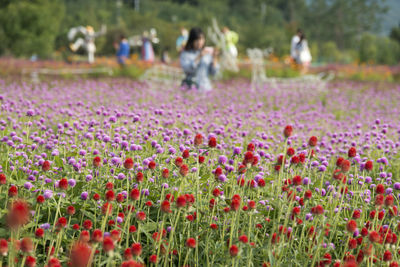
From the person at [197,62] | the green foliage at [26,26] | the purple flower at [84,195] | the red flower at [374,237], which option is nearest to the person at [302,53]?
the person at [197,62]

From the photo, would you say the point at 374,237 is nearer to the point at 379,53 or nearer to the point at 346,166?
the point at 346,166

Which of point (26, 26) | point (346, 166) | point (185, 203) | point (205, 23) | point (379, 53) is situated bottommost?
point (185, 203)

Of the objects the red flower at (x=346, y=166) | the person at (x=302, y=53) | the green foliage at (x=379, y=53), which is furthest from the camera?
the green foliage at (x=379, y=53)

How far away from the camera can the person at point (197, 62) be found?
9102 mm

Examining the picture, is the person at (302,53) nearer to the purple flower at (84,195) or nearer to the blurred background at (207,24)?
the blurred background at (207,24)

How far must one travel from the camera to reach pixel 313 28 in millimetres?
59906

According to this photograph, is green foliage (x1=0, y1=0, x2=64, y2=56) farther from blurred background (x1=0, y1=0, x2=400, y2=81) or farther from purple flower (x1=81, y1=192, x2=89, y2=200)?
purple flower (x1=81, y1=192, x2=89, y2=200)

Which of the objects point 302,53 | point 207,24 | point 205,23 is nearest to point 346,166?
point 302,53

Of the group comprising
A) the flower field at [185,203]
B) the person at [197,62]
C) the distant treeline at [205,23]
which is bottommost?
the flower field at [185,203]

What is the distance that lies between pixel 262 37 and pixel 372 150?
37.0m

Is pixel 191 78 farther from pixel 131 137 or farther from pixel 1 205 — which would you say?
pixel 1 205

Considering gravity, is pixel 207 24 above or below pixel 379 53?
above

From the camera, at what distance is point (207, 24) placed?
4103 centimetres

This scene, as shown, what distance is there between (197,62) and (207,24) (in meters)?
32.9
